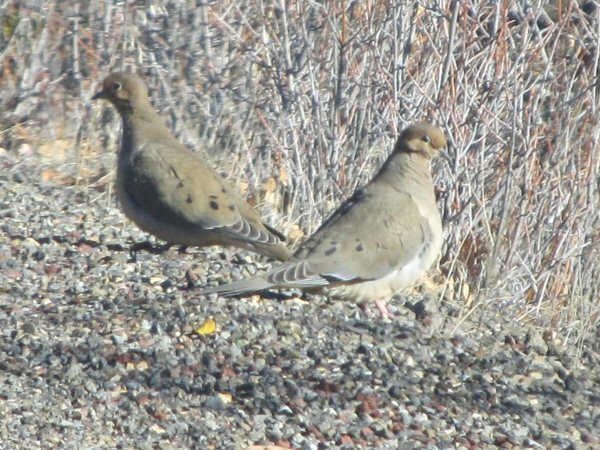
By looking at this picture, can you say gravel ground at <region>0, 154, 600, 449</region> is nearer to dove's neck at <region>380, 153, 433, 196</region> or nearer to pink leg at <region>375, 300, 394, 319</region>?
pink leg at <region>375, 300, 394, 319</region>

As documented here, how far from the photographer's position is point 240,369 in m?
5.84

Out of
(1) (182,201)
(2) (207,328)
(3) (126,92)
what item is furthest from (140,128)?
(2) (207,328)

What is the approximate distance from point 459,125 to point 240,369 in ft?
7.73

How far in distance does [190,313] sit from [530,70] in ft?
A: 8.82

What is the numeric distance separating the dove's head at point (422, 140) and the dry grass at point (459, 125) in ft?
1.12

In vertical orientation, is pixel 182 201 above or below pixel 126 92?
below

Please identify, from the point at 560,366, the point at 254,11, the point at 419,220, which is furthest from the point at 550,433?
the point at 254,11

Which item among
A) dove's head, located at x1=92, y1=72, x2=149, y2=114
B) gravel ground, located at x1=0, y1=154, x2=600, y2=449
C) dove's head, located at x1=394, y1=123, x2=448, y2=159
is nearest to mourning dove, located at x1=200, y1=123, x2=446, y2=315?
dove's head, located at x1=394, y1=123, x2=448, y2=159

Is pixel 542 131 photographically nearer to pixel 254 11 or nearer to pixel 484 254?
pixel 484 254

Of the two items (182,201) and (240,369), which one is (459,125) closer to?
(182,201)

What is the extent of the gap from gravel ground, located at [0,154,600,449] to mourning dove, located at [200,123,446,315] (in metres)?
0.22

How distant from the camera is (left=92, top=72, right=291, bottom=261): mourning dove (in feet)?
23.5

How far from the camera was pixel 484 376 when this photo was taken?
6270 millimetres

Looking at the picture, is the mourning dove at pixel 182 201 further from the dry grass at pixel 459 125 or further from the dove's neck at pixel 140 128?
the dry grass at pixel 459 125
